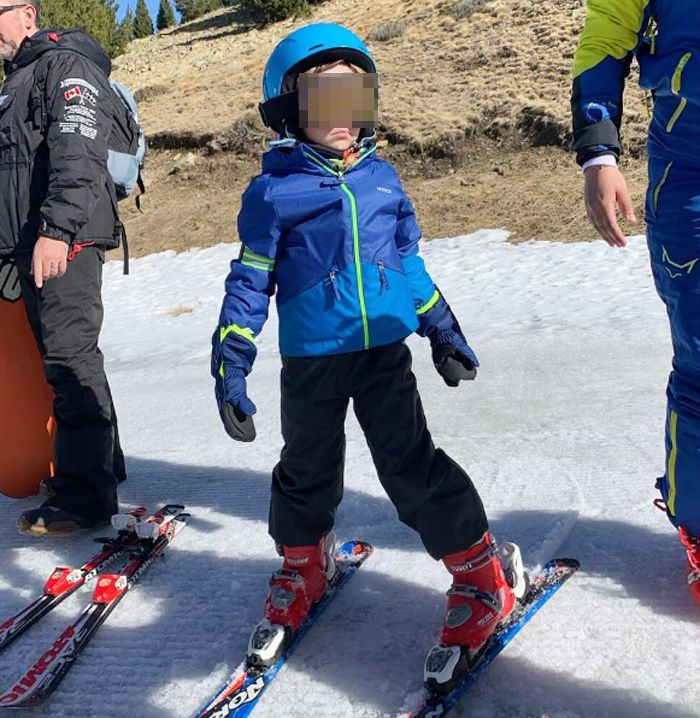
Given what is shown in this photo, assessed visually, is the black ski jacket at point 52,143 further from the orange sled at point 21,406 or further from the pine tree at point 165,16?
the pine tree at point 165,16

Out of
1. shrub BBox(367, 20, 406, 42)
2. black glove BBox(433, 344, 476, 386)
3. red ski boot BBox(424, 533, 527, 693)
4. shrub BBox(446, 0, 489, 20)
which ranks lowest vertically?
red ski boot BBox(424, 533, 527, 693)

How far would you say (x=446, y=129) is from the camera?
14.8 m

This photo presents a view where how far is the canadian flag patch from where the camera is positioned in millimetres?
3189

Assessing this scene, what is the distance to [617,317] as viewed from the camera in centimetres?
599

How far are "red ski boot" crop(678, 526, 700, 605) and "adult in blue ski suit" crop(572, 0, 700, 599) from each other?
0.09 m

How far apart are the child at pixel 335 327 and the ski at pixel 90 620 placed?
0.63m

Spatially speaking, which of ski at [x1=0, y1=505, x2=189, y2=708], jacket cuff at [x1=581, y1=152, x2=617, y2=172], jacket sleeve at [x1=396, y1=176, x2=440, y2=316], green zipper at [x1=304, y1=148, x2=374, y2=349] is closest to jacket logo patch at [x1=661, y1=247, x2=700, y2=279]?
jacket cuff at [x1=581, y1=152, x2=617, y2=172]

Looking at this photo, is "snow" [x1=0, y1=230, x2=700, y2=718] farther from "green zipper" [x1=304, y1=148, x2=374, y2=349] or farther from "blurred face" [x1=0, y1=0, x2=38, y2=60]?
"blurred face" [x1=0, y1=0, x2=38, y2=60]

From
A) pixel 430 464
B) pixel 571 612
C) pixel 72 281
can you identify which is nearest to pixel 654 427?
pixel 571 612

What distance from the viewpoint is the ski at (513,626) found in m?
2.12

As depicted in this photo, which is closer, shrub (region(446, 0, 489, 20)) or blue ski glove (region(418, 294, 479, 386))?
blue ski glove (region(418, 294, 479, 386))

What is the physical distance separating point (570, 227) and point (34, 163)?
→ 318 inches

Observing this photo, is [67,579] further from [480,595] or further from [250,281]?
[480,595]

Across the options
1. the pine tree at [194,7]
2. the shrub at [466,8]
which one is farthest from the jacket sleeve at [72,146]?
the pine tree at [194,7]
